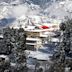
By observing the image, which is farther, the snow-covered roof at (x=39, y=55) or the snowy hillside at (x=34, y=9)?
the snowy hillside at (x=34, y=9)

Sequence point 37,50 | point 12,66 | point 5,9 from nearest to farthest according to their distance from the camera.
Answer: point 12,66 < point 37,50 < point 5,9

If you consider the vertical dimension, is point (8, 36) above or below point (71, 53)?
above

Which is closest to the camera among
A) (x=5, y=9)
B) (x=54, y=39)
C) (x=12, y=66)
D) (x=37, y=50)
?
(x=12, y=66)

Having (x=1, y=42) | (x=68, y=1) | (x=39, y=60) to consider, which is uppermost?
(x=68, y=1)

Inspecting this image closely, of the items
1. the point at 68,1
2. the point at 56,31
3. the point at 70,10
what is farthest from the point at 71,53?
the point at 68,1

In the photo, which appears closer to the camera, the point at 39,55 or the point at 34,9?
the point at 39,55

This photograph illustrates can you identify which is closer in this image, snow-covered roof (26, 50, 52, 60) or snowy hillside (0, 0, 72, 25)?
snow-covered roof (26, 50, 52, 60)

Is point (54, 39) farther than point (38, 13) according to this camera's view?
No

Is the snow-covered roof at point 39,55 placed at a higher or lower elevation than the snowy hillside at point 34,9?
lower

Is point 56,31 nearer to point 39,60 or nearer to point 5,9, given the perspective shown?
point 39,60

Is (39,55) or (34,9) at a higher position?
(34,9)

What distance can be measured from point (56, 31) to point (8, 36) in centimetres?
1324

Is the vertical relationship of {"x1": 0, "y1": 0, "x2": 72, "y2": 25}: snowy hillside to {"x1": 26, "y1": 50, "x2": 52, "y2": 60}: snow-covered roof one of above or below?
above

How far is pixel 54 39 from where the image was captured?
101 feet
